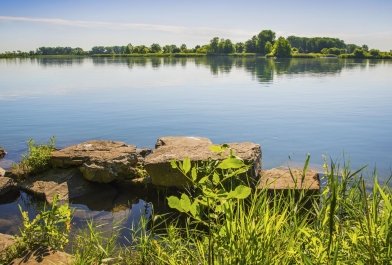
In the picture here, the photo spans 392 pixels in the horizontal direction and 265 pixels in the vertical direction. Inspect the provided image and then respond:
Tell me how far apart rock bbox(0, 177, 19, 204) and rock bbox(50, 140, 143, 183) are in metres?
0.99

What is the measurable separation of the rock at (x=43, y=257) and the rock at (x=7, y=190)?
12.6 ft

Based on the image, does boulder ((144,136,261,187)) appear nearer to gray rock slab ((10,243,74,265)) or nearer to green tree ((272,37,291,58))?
gray rock slab ((10,243,74,265))

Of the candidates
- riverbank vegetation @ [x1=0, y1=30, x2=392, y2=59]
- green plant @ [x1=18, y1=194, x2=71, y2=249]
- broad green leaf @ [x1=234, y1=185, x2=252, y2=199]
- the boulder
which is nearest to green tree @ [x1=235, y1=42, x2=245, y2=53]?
riverbank vegetation @ [x1=0, y1=30, x2=392, y2=59]

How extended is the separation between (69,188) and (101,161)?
85 cm

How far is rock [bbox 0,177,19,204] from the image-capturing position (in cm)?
727

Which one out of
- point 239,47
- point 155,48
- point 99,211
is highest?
point 239,47

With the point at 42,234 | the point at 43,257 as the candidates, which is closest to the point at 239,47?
the point at 42,234

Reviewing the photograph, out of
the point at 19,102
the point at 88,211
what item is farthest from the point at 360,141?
the point at 19,102

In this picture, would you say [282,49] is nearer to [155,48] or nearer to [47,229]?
[155,48]

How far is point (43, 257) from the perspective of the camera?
377 centimetres

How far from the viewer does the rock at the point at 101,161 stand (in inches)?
304

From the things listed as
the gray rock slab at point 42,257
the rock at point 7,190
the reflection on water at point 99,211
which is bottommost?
the reflection on water at point 99,211

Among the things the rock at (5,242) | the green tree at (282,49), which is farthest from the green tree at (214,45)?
the rock at (5,242)

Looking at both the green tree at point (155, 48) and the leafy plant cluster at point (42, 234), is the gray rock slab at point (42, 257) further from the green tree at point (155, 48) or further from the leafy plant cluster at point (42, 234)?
the green tree at point (155, 48)
